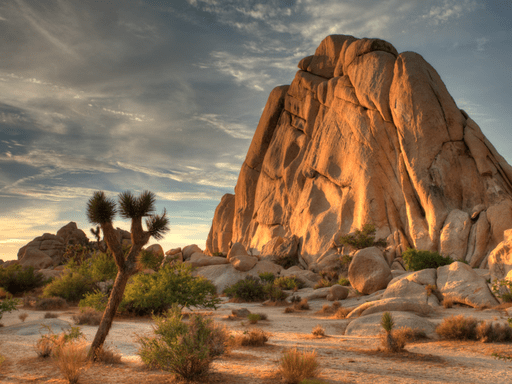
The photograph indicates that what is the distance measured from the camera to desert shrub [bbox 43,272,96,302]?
20578 millimetres

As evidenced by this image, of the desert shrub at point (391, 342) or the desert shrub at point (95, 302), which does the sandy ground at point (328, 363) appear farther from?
the desert shrub at point (95, 302)

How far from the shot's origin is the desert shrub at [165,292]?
1423cm

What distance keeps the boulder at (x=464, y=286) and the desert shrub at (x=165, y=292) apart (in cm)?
936

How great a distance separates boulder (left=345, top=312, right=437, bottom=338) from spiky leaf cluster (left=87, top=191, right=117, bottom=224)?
24.6 feet

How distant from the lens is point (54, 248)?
5425 centimetres

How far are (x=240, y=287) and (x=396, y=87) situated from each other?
2084 centimetres

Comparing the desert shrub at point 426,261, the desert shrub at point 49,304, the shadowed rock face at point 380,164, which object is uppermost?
the shadowed rock face at point 380,164

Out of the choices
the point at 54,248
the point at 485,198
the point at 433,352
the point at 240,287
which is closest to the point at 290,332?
the point at 433,352

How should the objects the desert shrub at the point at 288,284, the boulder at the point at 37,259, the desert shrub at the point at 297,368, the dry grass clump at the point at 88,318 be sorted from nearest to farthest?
the desert shrub at the point at 297,368 < the dry grass clump at the point at 88,318 < the desert shrub at the point at 288,284 < the boulder at the point at 37,259

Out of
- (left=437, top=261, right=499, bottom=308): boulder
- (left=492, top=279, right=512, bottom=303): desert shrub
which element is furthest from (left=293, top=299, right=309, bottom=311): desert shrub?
(left=492, top=279, right=512, bottom=303): desert shrub

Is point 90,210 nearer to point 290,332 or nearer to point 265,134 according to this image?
point 290,332

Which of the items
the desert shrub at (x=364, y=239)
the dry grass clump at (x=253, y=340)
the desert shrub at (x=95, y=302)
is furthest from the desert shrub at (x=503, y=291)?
the desert shrub at (x=364, y=239)

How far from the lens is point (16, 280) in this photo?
2544 cm

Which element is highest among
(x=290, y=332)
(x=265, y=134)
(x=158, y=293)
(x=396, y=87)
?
(x=265, y=134)
